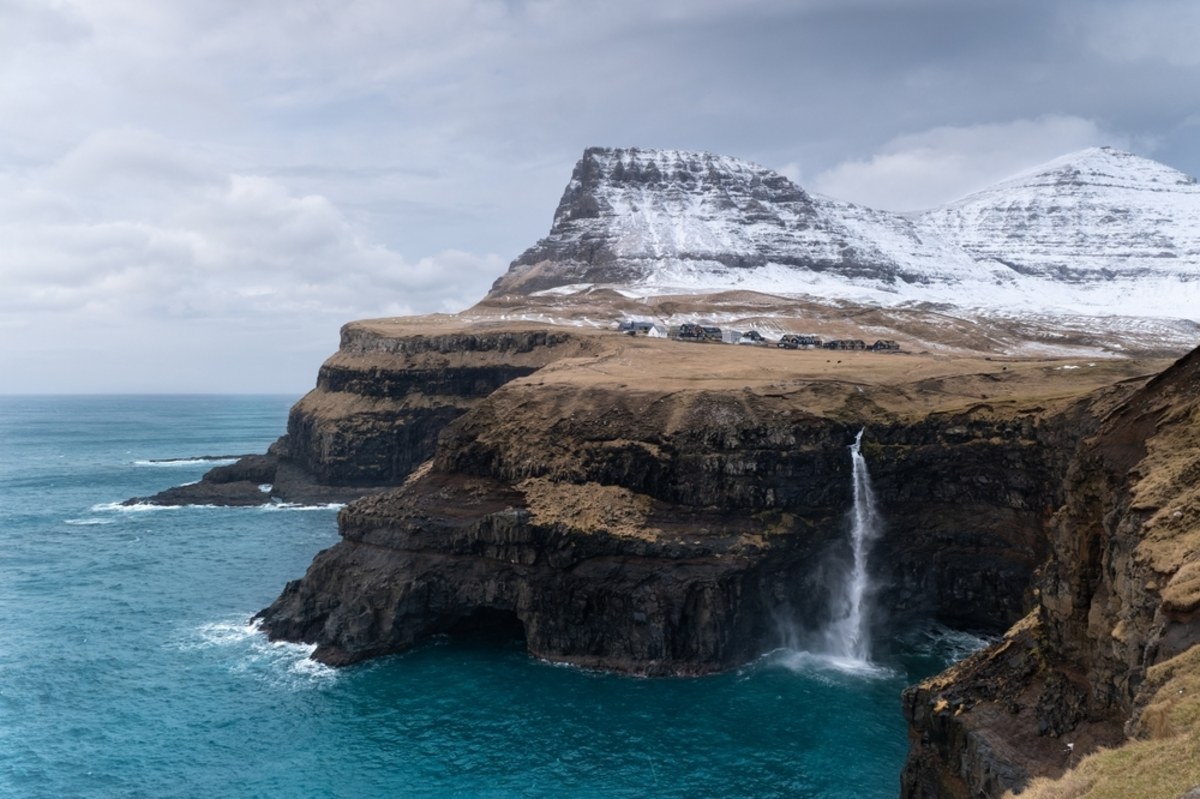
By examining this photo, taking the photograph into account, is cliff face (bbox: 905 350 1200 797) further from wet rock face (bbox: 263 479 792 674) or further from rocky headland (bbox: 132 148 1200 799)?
wet rock face (bbox: 263 479 792 674)

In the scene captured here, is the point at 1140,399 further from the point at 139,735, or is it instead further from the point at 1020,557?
the point at 139,735

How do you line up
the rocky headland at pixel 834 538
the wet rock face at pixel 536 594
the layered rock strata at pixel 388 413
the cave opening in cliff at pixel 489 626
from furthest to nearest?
1. the layered rock strata at pixel 388 413
2. the cave opening in cliff at pixel 489 626
3. the wet rock face at pixel 536 594
4. the rocky headland at pixel 834 538

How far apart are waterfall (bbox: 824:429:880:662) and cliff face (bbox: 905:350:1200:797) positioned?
2950 cm

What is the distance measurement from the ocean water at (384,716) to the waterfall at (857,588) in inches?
112

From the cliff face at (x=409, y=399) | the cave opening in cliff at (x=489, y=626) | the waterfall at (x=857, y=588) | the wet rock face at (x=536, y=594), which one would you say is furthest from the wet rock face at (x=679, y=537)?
the cliff face at (x=409, y=399)

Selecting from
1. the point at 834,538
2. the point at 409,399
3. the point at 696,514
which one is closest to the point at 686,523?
the point at 696,514

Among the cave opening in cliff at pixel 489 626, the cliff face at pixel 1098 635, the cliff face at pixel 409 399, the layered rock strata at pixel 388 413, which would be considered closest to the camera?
the cliff face at pixel 1098 635

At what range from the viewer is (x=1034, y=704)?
1068 inches

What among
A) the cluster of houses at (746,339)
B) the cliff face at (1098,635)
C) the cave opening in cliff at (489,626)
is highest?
the cluster of houses at (746,339)

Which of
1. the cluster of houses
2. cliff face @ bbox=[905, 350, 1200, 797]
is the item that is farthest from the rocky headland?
the cluster of houses

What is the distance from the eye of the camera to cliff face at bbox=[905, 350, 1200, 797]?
20.7m

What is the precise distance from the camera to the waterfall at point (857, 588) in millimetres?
59656

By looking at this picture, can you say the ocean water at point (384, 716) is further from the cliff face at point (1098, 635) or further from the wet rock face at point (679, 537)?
the cliff face at point (1098, 635)

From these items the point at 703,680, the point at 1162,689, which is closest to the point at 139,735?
the point at 703,680
